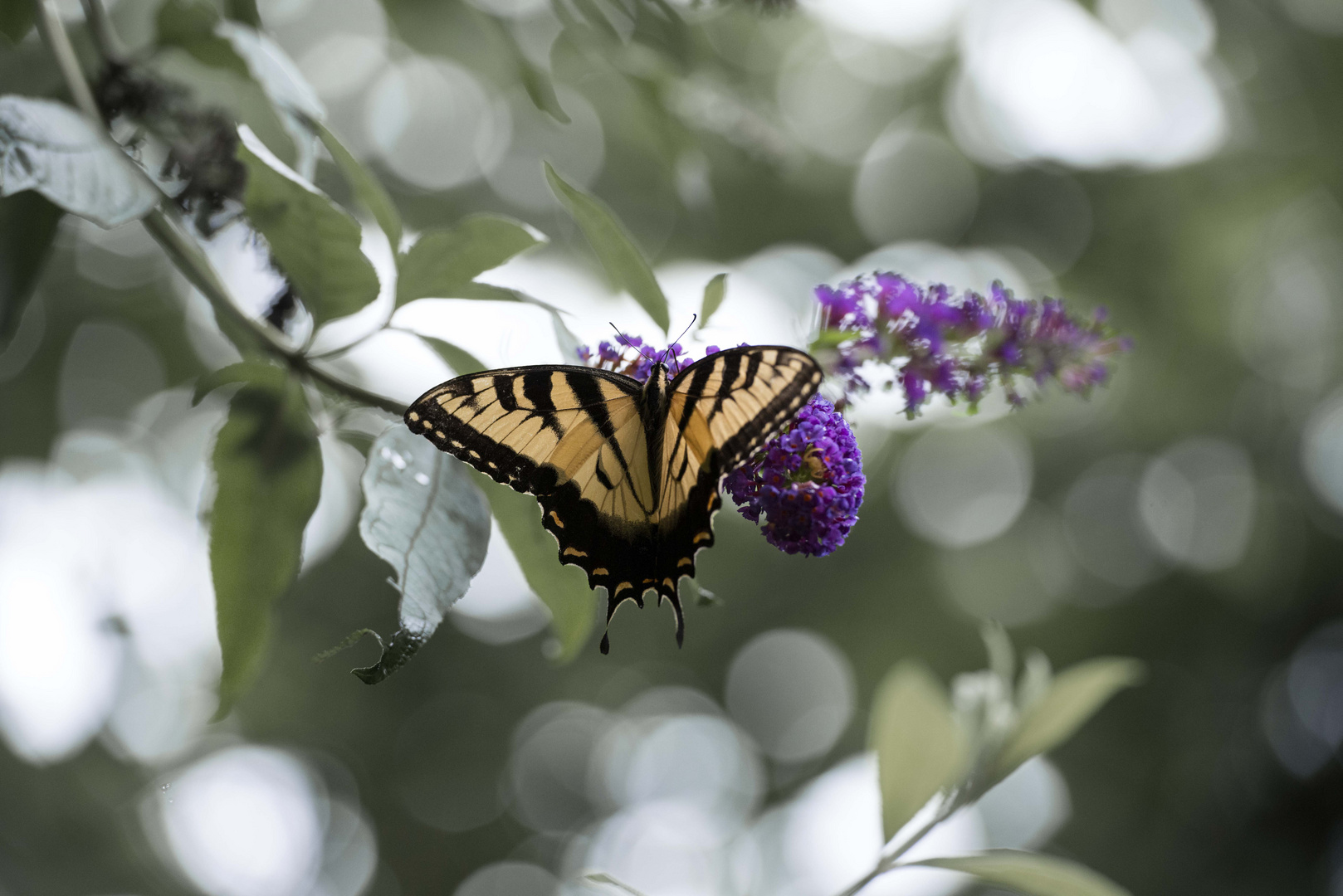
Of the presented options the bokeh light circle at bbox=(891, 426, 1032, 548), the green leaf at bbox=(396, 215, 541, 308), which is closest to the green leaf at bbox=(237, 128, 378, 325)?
the green leaf at bbox=(396, 215, 541, 308)

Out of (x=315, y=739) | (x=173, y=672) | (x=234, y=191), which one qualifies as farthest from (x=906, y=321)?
(x=315, y=739)

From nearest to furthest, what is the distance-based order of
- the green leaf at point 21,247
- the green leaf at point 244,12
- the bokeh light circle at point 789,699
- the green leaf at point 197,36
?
1. the green leaf at point 21,247
2. the green leaf at point 197,36
3. the green leaf at point 244,12
4. the bokeh light circle at point 789,699

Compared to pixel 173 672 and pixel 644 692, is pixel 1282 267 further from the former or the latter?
pixel 173 672

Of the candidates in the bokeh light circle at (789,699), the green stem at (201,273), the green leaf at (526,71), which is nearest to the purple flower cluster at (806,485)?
the green stem at (201,273)

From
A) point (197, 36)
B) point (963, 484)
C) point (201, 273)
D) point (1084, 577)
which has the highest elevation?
point (197, 36)

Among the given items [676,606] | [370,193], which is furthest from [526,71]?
[676,606]

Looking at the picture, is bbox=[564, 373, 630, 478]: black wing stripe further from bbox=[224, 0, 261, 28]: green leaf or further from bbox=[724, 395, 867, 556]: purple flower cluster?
bbox=[224, 0, 261, 28]: green leaf

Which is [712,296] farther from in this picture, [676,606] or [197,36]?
[197,36]

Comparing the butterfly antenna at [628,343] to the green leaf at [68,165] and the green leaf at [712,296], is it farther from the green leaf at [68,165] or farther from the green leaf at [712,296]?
the green leaf at [68,165]
